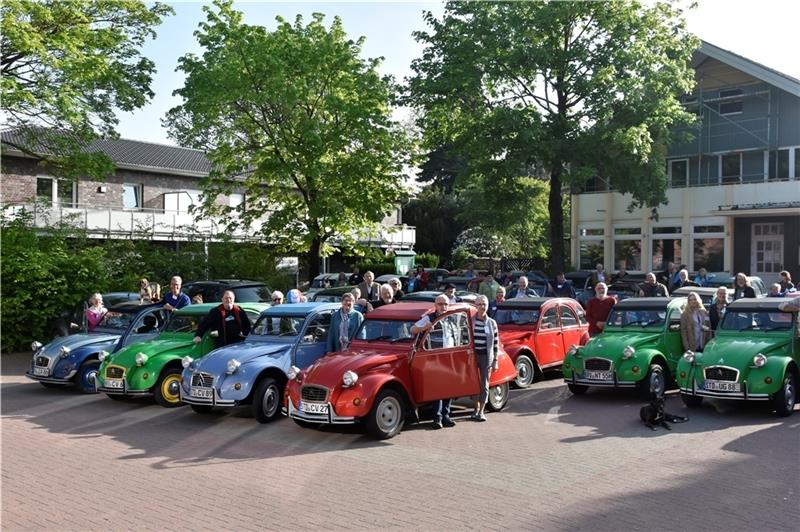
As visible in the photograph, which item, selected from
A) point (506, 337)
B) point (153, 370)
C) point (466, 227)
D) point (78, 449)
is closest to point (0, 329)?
point (153, 370)

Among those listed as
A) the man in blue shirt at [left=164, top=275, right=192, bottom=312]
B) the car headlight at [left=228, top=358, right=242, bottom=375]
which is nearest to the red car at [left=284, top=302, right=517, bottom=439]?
the car headlight at [left=228, top=358, right=242, bottom=375]

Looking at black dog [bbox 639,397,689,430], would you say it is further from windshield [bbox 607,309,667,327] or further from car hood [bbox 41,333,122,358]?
car hood [bbox 41,333,122,358]

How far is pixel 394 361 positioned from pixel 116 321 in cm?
759

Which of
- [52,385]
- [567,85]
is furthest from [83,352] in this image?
[567,85]

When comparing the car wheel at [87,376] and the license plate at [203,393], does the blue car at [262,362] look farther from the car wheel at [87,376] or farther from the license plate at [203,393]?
the car wheel at [87,376]

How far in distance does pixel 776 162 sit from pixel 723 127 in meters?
3.05

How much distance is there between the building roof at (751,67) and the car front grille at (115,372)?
30.0m

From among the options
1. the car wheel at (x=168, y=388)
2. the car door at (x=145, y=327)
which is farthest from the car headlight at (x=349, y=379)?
the car door at (x=145, y=327)

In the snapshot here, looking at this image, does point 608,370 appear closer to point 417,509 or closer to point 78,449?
point 417,509

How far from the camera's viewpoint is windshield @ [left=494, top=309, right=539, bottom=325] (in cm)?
1462

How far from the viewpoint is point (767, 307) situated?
39.7 feet

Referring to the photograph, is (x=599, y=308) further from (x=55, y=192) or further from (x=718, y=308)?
(x=55, y=192)

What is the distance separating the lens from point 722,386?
36.3 ft

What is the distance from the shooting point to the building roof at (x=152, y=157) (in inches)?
1555
